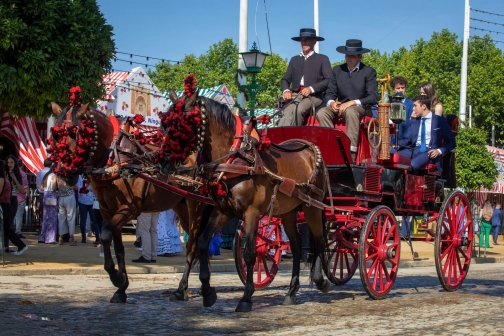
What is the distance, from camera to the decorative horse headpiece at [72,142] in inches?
320

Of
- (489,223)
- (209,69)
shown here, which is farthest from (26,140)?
(209,69)

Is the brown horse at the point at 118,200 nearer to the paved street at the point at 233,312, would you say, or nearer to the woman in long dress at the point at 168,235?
the paved street at the point at 233,312

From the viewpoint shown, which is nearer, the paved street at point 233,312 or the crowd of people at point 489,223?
the paved street at point 233,312

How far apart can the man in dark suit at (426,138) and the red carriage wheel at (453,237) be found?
2.09ft

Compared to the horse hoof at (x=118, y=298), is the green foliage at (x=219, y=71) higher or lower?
higher

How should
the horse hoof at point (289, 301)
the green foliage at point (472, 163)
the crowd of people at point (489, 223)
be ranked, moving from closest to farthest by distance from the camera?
the horse hoof at point (289, 301) → the crowd of people at point (489, 223) → the green foliage at point (472, 163)

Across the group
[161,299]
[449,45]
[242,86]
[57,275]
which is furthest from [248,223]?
[449,45]

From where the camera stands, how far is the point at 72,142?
823 centimetres

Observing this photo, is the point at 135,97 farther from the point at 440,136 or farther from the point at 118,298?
the point at 118,298

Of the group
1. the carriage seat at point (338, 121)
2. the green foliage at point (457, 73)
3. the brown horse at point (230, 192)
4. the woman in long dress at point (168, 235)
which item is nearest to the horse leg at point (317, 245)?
the brown horse at point (230, 192)

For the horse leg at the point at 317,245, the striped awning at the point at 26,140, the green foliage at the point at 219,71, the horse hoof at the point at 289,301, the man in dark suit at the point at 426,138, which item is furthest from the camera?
the green foliage at the point at 219,71

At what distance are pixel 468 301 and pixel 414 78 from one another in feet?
157

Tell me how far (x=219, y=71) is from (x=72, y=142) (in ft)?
191

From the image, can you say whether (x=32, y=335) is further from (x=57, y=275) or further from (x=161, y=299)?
(x=57, y=275)
